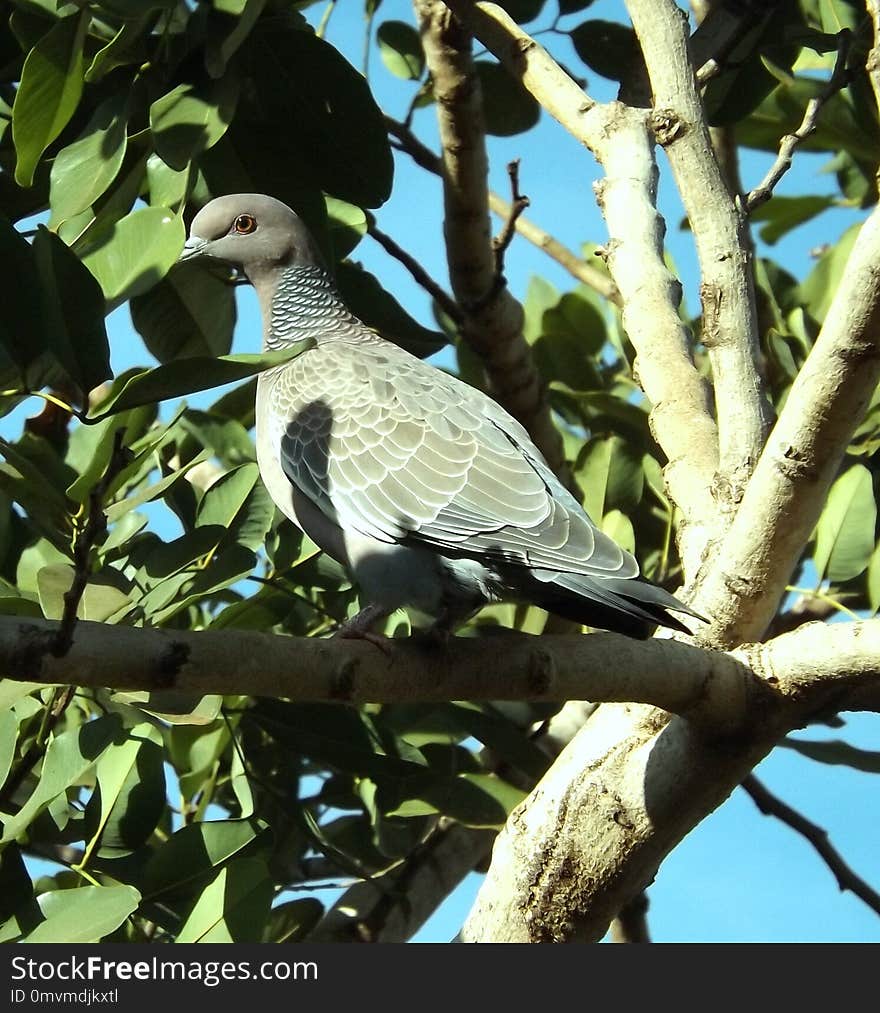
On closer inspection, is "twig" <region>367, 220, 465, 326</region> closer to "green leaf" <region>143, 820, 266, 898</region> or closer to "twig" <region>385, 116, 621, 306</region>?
"twig" <region>385, 116, 621, 306</region>

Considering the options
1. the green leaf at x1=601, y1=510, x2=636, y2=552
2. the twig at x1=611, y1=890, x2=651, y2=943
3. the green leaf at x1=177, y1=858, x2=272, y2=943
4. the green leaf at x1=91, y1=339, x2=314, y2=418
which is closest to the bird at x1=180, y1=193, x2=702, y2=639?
the green leaf at x1=601, y1=510, x2=636, y2=552

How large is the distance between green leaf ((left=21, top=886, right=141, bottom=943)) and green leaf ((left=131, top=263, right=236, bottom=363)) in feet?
3.25

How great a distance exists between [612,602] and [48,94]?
1264 mm

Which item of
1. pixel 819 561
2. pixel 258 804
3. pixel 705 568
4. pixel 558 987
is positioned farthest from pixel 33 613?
pixel 819 561

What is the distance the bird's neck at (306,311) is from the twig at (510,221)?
376 millimetres

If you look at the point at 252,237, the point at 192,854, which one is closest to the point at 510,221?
the point at 252,237

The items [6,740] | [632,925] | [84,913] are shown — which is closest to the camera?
[84,913]

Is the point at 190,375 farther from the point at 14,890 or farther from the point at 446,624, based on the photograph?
the point at 14,890

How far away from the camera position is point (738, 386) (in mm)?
2432

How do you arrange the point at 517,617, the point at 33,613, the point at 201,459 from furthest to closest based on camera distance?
1. the point at 517,617
2. the point at 33,613
3. the point at 201,459

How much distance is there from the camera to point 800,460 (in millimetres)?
2055

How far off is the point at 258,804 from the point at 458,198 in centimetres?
151

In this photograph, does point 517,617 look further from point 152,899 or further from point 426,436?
point 152,899

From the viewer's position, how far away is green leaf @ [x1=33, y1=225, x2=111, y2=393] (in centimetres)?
155
